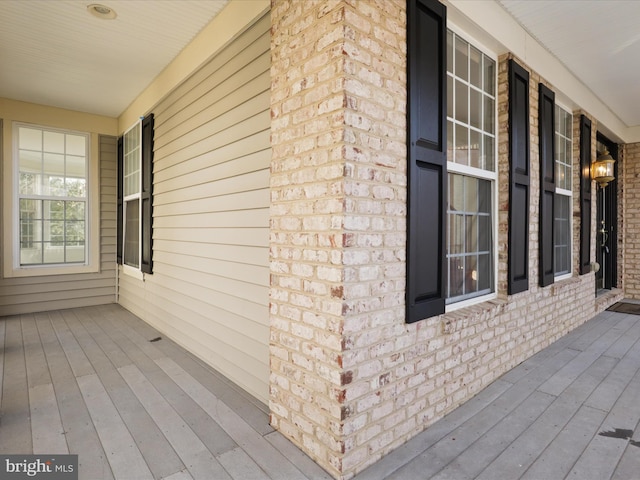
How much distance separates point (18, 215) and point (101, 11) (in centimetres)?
360

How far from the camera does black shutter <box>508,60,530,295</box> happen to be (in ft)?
10.0

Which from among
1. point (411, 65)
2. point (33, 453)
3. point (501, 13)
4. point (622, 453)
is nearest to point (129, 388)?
point (33, 453)

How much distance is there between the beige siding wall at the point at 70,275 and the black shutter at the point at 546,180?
5.89 metres

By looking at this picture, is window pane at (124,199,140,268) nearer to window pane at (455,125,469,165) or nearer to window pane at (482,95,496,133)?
window pane at (455,125,469,165)

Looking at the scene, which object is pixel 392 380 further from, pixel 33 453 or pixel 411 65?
pixel 33 453

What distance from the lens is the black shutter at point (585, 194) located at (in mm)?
4512

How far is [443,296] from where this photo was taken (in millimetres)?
2312

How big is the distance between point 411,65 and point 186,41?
7.93 ft

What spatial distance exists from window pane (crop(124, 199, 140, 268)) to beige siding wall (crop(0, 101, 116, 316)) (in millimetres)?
578

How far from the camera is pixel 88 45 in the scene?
364 cm

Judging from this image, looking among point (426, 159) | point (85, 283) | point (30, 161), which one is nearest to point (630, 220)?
point (426, 159)

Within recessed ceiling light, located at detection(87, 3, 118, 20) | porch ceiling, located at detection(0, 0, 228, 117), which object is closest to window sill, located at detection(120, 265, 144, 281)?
porch ceiling, located at detection(0, 0, 228, 117)

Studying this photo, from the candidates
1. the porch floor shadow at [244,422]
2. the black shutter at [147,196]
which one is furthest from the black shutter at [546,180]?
the black shutter at [147,196]

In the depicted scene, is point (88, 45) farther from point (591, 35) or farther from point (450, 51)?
point (591, 35)
